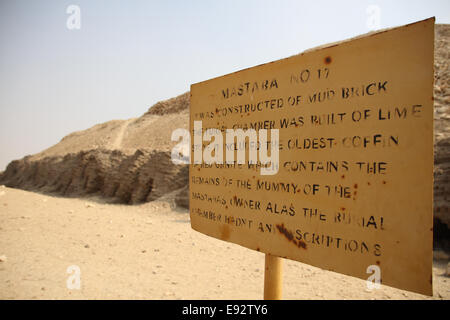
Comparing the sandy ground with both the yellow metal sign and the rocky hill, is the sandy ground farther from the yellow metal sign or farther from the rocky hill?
the rocky hill

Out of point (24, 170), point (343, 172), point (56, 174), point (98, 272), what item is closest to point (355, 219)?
point (343, 172)

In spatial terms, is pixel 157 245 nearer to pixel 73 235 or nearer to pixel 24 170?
pixel 73 235

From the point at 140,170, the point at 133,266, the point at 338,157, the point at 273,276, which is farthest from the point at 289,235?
the point at 140,170

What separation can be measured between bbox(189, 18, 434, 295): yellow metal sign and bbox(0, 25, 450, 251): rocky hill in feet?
18.1

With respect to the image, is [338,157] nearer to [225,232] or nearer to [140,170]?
[225,232]

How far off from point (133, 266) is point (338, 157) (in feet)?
12.1

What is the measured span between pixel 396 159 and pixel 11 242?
527 cm

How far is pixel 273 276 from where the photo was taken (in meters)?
1.95

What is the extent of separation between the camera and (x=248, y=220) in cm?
191

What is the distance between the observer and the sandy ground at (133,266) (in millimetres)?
3354

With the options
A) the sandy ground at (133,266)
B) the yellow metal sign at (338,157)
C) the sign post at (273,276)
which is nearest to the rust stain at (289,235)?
the yellow metal sign at (338,157)

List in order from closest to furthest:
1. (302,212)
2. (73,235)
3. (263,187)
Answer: (302,212) < (263,187) < (73,235)

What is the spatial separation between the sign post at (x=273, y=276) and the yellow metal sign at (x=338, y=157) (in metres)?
0.19

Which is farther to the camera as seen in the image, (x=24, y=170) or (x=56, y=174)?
(x=24, y=170)
